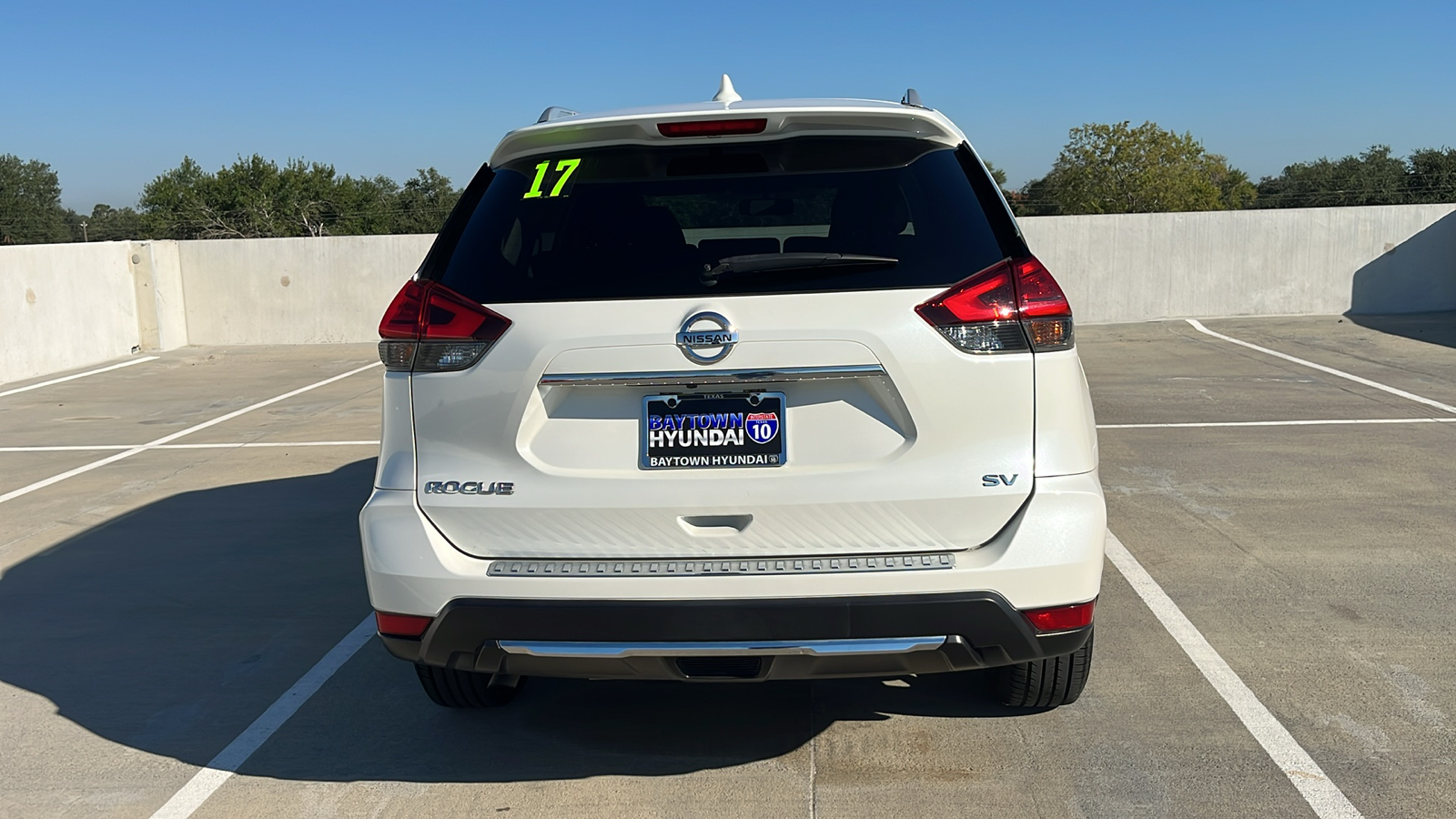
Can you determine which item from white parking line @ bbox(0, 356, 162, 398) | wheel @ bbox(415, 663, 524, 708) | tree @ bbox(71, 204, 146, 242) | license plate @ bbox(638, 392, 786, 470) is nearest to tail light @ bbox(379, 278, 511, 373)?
license plate @ bbox(638, 392, 786, 470)

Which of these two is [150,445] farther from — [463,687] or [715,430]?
[715,430]

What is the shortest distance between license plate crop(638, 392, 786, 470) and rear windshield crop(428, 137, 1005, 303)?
269 mm

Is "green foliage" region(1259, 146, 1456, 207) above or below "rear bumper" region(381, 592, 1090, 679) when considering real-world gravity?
above

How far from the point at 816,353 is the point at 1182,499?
15.0ft

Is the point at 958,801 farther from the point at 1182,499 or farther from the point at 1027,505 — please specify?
the point at 1182,499

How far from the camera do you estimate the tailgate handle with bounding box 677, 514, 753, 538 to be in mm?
Answer: 2844

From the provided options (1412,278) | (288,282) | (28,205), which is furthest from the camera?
(28,205)

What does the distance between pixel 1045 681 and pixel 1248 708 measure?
72 centimetres

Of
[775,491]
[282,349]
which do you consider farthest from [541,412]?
[282,349]

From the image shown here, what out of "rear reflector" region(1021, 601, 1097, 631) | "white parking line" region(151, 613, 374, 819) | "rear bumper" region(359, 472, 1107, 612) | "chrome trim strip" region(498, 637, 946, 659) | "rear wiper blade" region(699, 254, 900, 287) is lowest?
"white parking line" region(151, 613, 374, 819)

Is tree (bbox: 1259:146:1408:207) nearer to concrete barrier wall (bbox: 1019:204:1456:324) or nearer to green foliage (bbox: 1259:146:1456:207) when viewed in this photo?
green foliage (bbox: 1259:146:1456:207)

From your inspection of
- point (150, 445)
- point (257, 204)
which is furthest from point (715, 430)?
point (257, 204)

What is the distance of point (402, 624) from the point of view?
9.95ft

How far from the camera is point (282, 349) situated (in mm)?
18609
